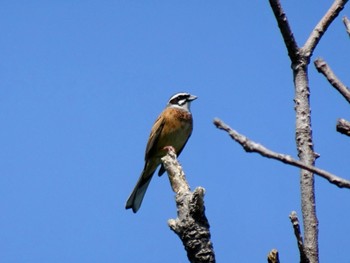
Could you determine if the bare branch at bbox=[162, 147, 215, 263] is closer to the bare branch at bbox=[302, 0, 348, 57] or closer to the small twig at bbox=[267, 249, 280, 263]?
the small twig at bbox=[267, 249, 280, 263]

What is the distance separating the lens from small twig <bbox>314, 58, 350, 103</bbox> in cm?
213

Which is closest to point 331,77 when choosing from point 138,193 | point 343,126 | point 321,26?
point 343,126

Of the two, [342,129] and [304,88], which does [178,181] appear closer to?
[304,88]

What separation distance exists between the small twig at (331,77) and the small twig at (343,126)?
103 millimetres

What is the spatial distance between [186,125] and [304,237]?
7.97 m

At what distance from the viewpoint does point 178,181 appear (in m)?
3.46

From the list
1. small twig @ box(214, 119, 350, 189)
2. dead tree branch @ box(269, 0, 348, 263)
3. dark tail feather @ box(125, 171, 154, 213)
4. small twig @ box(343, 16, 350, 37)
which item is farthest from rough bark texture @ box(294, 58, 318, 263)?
dark tail feather @ box(125, 171, 154, 213)

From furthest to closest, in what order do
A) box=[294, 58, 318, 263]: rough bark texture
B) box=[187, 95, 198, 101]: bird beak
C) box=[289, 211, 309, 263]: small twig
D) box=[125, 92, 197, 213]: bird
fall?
1. box=[187, 95, 198, 101]: bird beak
2. box=[125, 92, 197, 213]: bird
3. box=[294, 58, 318, 263]: rough bark texture
4. box=[289, 211, 309, 263]: small twig

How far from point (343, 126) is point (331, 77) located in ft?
0.62

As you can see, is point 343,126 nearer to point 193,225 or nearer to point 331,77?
point 331,77

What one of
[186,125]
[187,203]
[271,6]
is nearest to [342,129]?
[187,203]

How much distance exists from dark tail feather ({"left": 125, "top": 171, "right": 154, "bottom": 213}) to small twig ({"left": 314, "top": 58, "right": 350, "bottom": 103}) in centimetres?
719

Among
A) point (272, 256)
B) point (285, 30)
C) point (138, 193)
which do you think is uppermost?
point (138, 193)

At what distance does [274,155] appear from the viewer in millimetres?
1810
